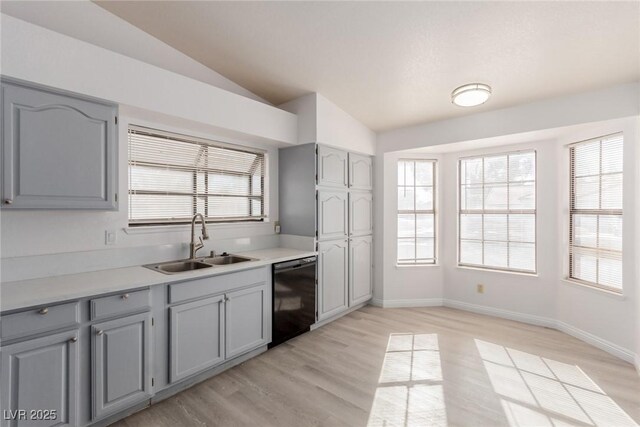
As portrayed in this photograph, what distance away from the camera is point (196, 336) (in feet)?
7.79

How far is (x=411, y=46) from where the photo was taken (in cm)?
258

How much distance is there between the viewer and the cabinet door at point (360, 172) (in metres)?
4.06

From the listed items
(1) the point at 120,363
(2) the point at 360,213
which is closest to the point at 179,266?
(1) the point at 120,363

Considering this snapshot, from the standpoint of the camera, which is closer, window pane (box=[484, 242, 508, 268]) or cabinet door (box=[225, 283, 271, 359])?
cabinet door (box=[225, 283, 271, 359])

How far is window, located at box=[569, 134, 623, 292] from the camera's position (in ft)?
9.91

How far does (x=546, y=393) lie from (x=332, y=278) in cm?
220

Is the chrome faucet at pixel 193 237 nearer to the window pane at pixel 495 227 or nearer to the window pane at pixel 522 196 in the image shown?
the window pane at pixel 495 227

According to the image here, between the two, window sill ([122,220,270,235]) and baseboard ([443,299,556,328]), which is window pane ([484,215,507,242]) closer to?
baseboard ([443,299,556,328])

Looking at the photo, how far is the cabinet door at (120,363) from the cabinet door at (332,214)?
6.63 feet

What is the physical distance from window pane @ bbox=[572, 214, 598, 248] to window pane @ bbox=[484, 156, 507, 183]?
0.91 meters

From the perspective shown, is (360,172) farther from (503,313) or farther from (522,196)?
(503,313)

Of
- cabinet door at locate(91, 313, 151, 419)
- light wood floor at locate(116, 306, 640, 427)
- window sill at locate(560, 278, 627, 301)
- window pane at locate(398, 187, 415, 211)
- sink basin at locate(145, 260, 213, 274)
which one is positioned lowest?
light wood floor at locate(116, 306, 640, 427)

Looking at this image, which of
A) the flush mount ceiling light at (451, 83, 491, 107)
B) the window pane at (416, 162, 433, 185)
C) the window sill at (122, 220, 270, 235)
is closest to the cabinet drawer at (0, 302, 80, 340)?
the window sill at (122, 220, 270, 235)

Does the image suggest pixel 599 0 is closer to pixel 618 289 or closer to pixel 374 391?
pixel 618 289
